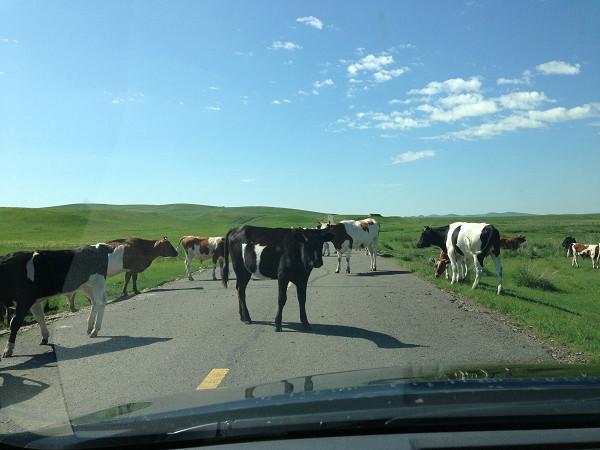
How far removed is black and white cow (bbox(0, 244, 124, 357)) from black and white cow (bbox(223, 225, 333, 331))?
8.20 feet

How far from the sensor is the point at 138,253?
1812 centimetres

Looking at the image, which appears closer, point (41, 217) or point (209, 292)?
point (209, 292)

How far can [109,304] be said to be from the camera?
14805 mm

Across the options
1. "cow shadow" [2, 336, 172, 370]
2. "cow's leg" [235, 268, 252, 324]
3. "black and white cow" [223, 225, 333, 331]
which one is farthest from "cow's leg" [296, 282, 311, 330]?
"cow shadow" [2, 336, 172, 370]

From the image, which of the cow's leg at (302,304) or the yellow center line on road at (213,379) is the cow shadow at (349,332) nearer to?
the cow's leg at (302,304)

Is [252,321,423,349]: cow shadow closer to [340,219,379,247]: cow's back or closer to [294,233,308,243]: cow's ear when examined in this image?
[294,233,308,243]: cow's ear

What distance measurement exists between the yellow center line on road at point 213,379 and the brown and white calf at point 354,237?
15880 mm

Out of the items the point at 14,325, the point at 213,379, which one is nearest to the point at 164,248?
the point at 14,325

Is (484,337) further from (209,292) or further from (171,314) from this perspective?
(209,292)

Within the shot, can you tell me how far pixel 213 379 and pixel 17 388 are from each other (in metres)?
2.17

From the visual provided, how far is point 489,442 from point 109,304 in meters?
13.6

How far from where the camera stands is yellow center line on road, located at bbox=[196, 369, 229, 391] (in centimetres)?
611

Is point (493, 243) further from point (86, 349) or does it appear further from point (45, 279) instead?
point (45, 279)

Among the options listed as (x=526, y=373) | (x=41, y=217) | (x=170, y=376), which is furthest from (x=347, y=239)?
(x=41, y=217)
